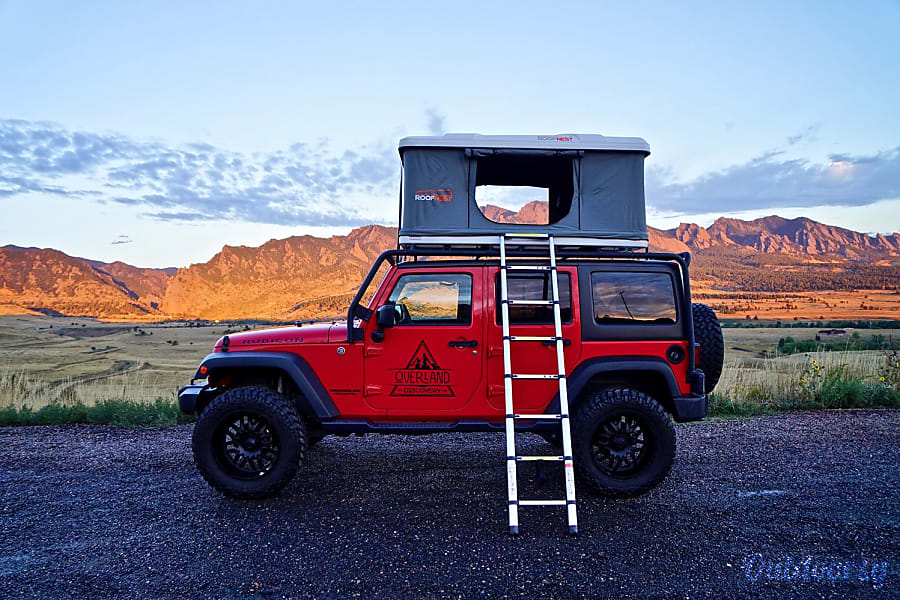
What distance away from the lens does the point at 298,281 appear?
71.3 metres

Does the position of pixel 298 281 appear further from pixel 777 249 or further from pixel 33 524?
pixel 33 524

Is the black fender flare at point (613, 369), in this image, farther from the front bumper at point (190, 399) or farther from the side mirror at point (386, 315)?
the front bumper at point (190, 399)

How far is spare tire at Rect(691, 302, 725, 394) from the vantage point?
5.27 metres

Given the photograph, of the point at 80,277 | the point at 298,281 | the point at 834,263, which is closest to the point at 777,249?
the point at 834,263

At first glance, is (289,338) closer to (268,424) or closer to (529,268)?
(268,424)

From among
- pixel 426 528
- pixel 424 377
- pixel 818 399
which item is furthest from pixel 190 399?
pixel 818 399

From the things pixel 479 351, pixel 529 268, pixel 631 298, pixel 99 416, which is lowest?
pixel 99 416

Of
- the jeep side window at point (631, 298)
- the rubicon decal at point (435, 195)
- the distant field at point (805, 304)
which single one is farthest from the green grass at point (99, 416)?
the distant field at point (805, 304)

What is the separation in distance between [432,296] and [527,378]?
1134mm

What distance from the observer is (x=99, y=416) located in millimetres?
8273

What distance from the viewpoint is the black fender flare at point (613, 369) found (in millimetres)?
4996

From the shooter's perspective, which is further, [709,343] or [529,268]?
[709,343]

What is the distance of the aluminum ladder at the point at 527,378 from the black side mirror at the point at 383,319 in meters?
0.94

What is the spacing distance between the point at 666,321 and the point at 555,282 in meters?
1.10
